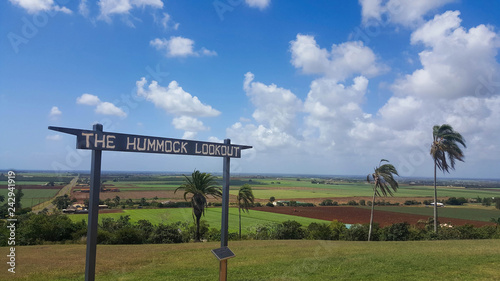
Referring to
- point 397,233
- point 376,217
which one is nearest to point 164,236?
point 397,233

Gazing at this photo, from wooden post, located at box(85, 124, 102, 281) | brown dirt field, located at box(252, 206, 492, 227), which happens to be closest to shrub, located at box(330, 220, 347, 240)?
brown dirt field, located at box(252, 206, 492, 227)

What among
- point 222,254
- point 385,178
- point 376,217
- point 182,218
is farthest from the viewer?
point 376,217

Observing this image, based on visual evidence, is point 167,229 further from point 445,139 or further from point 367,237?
point 445,139

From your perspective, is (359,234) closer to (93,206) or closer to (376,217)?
(93,206)

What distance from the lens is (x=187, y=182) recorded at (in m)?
23.5

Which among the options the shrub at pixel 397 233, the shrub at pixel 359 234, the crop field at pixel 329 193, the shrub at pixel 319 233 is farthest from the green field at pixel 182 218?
the crop field at pixel 329 193

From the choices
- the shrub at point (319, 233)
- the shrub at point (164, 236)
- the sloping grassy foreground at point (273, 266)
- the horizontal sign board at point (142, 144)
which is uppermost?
the horizontal sign board at point (142, 144)

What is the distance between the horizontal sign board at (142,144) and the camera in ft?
17.5

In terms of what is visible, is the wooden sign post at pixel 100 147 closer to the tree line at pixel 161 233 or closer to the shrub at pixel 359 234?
the tree line at pixel 161 233

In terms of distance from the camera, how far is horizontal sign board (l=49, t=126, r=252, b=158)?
5.33 metres

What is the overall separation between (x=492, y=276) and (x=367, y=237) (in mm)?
19924

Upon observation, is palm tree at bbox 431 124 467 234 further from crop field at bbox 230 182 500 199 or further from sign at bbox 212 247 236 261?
crop field at bbox 230 182 500 199

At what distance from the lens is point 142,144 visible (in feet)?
19.7

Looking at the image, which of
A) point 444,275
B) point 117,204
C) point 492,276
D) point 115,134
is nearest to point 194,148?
point 115,134
